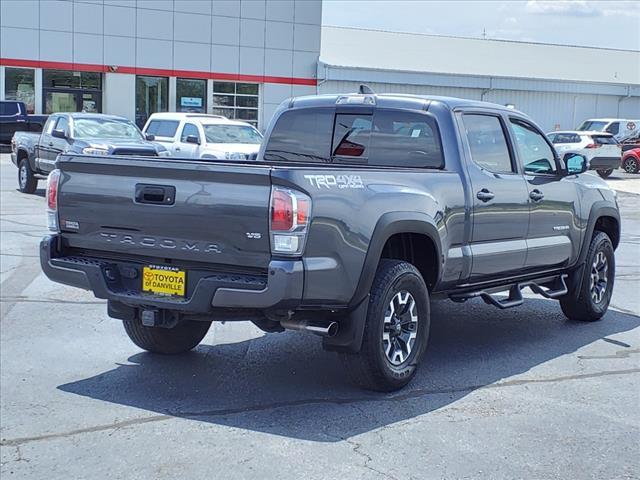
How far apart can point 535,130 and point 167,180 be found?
12.7 feet

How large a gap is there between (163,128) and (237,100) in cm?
2256

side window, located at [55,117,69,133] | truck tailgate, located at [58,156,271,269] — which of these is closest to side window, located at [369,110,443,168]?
truck tailgate, located at [58,156,271,269]

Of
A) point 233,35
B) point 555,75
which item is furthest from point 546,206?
point 555,75

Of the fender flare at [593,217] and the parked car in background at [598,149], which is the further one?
the parked car in background at [598,149]

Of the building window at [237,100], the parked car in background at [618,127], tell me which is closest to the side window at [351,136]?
the parked car in background at [618,127]

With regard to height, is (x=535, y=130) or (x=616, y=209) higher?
(x=535, y=130)

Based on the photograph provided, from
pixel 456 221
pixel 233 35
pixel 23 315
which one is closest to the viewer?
pixel 456 221

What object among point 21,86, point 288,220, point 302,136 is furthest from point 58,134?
point 21,86

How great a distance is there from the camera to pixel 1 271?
1072cm

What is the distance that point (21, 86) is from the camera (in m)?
40.3

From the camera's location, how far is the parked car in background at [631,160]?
32.7m

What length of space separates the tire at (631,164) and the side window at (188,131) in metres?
18.4

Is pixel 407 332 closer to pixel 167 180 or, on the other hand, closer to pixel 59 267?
pixel 167 180

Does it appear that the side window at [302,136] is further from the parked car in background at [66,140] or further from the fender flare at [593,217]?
the parked car in background at [66,140]
